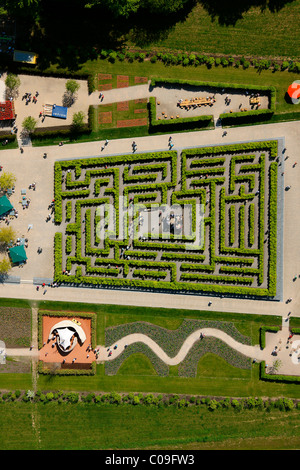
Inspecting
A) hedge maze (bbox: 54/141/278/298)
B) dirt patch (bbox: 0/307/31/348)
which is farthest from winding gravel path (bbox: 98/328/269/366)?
dirt patch (bbox: 0/307/31/348)

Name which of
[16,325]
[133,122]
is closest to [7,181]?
[133,122]

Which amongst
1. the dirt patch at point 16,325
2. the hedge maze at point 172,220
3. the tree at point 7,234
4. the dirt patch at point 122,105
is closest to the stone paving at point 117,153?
the dirt patch at point 122,105

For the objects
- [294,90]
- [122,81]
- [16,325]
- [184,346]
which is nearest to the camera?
[294,90]

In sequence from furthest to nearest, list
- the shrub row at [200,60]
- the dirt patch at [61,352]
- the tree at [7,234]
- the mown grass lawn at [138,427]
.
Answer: the dirt patch at [61,352] → the tree at [7,234] → the mown grass lawn at [138,427] → the shrub row at [200,60]

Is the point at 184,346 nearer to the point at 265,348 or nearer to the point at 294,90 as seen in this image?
the point at 265,348

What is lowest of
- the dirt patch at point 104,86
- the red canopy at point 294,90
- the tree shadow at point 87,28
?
the red canopy at point 294,90

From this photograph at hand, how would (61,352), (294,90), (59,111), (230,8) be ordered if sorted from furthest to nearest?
1. (61,352)
2. (59,111)
3. (230,8)
4. (294,90)

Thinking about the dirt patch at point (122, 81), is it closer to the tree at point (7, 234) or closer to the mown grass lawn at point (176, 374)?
the tree at point (7, 234)
